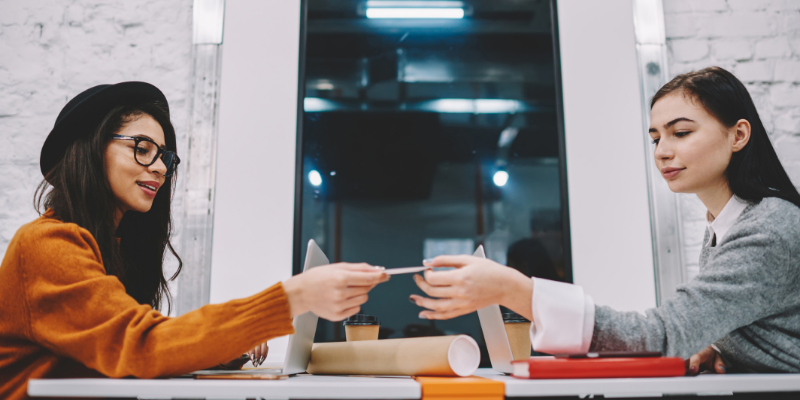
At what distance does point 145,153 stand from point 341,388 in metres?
0.77

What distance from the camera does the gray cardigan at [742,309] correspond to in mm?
835

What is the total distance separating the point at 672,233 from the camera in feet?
6.34

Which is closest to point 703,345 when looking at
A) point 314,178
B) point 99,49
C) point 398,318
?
point 398,318

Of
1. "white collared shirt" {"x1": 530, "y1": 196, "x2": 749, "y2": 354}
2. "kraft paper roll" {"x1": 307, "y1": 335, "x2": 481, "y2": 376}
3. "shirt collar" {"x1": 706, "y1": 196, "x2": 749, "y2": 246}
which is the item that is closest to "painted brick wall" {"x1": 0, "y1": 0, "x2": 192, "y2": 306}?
"kraft paper roll" {"x1": 307, "y1": 335, "x2": 481, "y2": 376}

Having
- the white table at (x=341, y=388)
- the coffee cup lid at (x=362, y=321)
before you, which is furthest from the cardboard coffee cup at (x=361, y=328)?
the white table at (x=341, y=388)

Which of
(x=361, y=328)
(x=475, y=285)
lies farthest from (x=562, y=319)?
(x=361, y=328)

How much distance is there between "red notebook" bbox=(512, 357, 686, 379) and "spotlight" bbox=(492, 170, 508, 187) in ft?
4.19

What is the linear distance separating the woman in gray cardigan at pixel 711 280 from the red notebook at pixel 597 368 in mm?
84

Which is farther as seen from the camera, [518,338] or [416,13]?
[416,13]

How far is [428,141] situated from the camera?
201 centimetres

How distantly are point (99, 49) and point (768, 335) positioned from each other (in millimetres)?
2490

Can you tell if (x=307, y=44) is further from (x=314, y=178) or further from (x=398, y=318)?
(x=398, y=318)

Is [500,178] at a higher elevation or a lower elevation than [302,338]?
higher

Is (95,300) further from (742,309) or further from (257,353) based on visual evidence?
(742,309)
